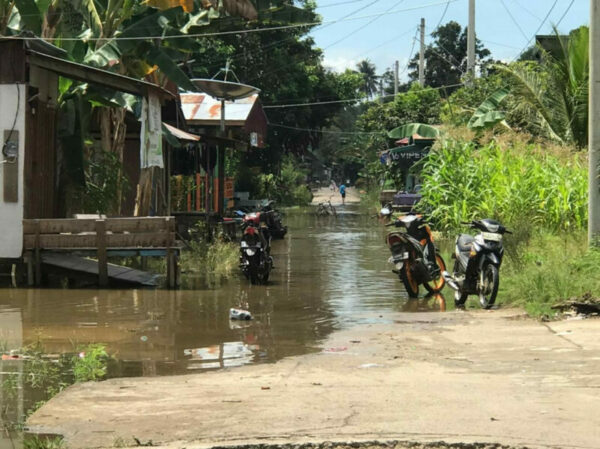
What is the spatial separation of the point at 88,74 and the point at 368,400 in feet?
35.8

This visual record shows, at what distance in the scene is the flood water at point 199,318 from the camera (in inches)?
364

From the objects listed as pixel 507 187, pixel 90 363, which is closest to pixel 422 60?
pixel 507 187

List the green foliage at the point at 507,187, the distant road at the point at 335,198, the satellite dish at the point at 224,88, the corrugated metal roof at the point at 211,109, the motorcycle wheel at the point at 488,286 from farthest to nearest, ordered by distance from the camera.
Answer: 1. the distant road at the point at 335,198
2. the corrugated metal roof at the point at 211,109
3. the satellite dish at the point at 224,88
4. the green foliage at the point at 507,187
5. the motorcycle wheel at the point at 488,286

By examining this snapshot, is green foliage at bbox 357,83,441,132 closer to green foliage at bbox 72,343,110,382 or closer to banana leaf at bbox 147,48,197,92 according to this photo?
banana leaf at bbox 147,48,197,92

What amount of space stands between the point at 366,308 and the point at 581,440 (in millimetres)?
7814

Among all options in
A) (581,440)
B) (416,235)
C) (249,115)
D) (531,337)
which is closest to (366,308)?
(416,235)

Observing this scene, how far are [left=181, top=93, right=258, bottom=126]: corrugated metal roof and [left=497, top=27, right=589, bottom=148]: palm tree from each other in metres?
9.26

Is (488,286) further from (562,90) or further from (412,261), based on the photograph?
(562,90)

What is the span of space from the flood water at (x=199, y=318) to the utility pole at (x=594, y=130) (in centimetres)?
299

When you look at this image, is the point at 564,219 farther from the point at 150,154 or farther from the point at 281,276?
the point at 150,154

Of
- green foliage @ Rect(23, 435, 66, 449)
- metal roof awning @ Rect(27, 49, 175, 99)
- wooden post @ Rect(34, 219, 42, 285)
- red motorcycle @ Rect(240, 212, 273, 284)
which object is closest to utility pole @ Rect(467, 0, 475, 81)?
metal roof awning @ Rect(27, 49, 175, 99)

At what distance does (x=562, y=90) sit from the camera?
2448 cm

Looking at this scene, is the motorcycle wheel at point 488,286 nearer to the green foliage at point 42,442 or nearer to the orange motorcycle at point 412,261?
the orange motorcycle at point 412,261

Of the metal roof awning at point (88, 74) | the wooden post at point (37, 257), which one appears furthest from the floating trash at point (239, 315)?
the metal roof awning at point (88, 74)
